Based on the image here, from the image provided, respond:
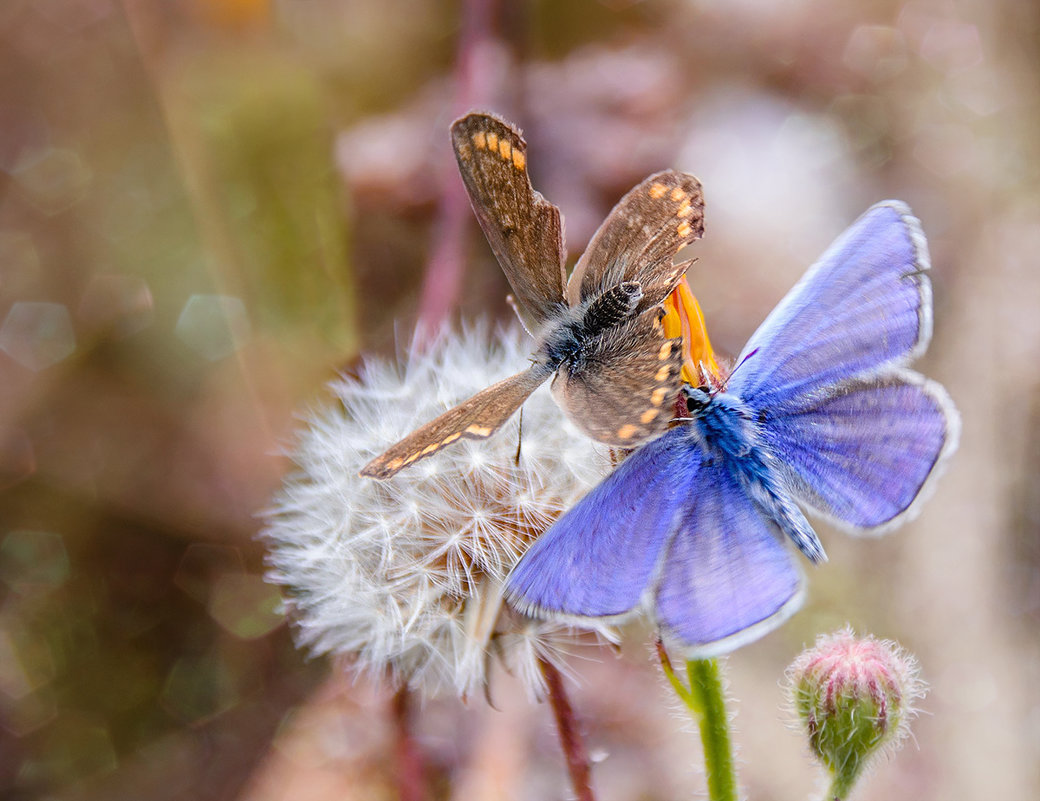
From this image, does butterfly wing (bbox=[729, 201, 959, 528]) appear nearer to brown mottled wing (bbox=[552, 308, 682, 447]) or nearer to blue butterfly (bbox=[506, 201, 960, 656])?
blue butterfly (bbox=[506, 201, 960, 656])

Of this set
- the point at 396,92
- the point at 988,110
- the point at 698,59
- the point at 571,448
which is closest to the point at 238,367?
the point at 396,92

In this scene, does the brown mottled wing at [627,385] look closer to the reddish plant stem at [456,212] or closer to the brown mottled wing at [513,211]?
the brown mottled wing at [513,211]

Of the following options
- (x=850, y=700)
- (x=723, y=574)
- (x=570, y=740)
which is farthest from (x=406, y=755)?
(x=723, y=574)

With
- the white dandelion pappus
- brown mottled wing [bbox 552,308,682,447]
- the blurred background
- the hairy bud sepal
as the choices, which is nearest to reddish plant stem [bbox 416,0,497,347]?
the blurred background

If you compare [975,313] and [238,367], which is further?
[975,313]

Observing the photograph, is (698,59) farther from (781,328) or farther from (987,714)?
(987,714)

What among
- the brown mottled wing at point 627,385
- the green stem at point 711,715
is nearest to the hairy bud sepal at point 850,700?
the green stem at point 711,715
